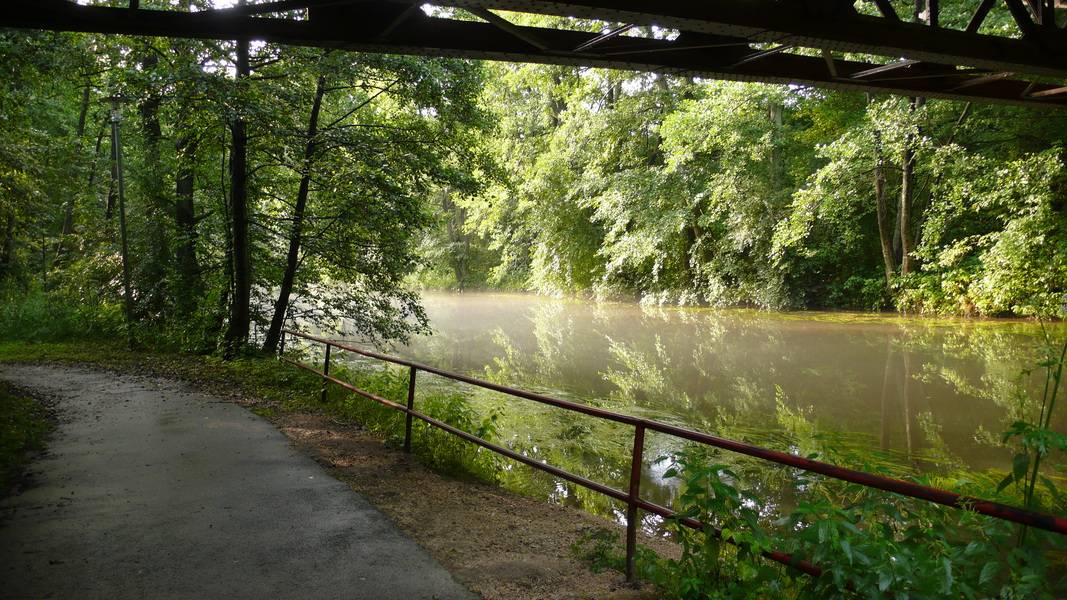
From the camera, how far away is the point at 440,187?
12.9 metres

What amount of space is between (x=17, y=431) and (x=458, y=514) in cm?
546

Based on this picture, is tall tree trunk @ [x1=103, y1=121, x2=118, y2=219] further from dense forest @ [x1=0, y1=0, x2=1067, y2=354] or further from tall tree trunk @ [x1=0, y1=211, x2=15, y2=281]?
tall tree trunk @ [x1=0, y1=211, x2=15, y2=281]

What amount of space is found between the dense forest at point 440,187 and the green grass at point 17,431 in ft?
12.2

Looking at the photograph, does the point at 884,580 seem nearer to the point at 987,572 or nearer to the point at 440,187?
the point at 987,572

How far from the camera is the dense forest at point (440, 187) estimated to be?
37.4 feet

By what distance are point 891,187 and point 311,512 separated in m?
23.9

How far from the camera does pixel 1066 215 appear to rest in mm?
17234

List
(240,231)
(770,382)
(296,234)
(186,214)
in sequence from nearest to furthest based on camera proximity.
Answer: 1. (240,231)
2. (296,234)
3. (770,382)
4. (186,214)

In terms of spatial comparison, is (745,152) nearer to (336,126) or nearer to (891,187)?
(891,187)

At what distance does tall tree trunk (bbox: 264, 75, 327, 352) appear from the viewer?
1189cm

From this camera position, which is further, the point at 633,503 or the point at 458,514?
the point at 458,514

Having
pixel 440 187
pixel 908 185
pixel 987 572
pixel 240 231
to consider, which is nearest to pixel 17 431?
pixel 240 231

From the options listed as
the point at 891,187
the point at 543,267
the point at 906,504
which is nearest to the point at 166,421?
the point at 906,504

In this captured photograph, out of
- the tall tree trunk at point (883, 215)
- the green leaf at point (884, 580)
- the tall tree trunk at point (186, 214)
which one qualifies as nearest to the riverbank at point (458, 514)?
the green leaf at point (884, 580)
